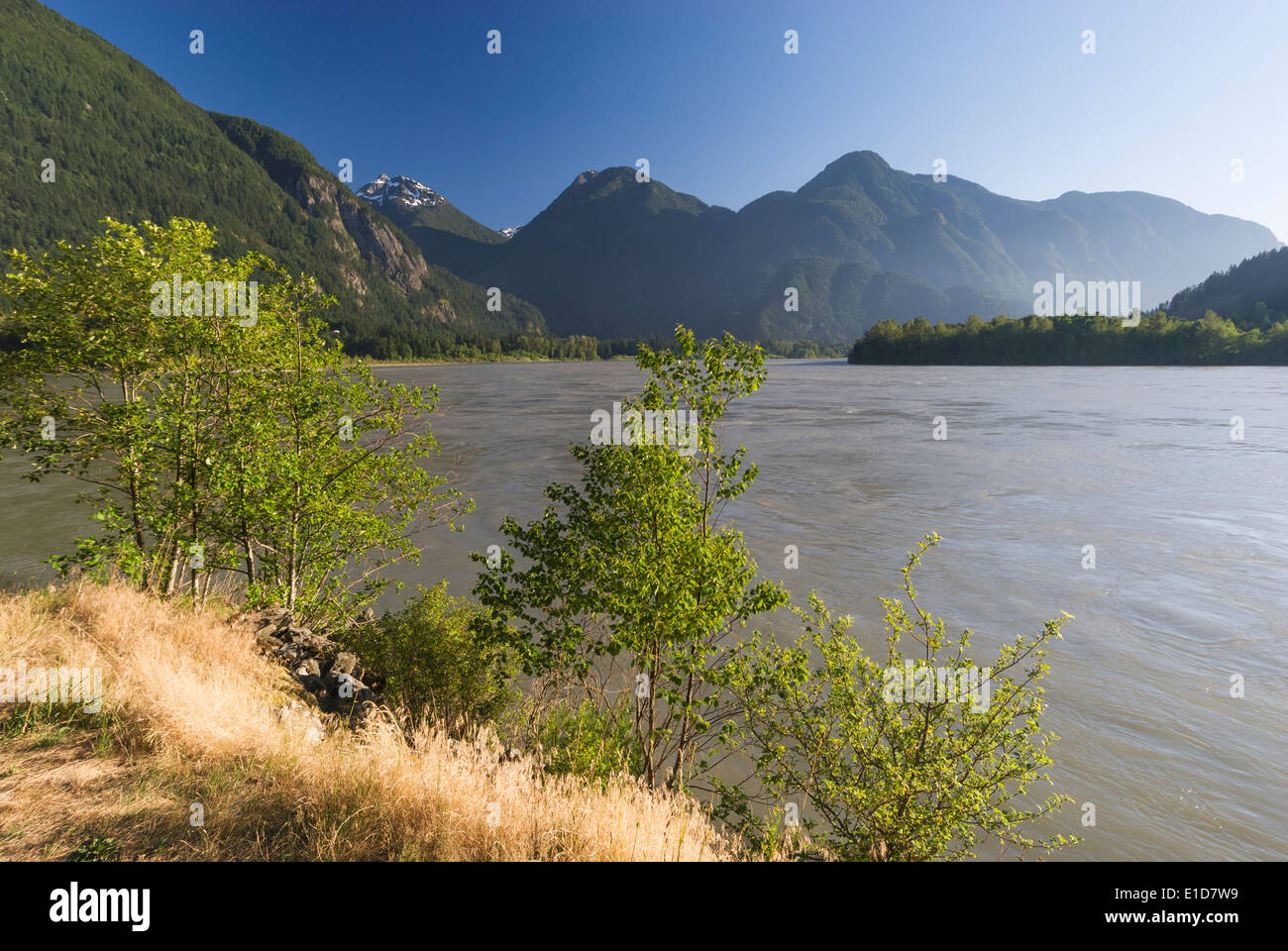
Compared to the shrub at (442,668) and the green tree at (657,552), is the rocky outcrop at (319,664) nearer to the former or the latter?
the shrub at (442,668)

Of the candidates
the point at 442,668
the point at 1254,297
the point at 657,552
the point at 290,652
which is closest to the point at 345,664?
the point at 290,652

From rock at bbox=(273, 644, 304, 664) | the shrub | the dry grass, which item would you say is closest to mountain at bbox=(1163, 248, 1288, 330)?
the shrub

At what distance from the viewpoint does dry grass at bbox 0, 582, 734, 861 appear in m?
4.95

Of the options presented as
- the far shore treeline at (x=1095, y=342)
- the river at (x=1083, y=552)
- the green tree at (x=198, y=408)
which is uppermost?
the far shore treeline at (x=1095, y=342)

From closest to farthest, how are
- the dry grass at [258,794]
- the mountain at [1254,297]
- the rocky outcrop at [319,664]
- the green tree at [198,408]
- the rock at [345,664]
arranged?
1. the dry grass at [258,794]
2. the green tree at [198,408]
3. the rocky outcrop at [319,664]
4. the rock at [345,664]
5. the mountain at [1254,297]

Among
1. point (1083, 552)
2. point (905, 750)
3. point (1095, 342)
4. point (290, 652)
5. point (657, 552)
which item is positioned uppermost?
point (1095, 342)

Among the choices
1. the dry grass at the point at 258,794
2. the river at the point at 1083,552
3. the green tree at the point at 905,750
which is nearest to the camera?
the dry grass at the point at 258,794

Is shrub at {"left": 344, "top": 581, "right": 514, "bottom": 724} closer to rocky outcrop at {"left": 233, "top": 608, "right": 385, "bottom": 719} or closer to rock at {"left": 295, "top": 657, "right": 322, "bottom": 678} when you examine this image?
rocky outcrop at {"left": 233, "top": 608, "right": 385, "bottom": 719}

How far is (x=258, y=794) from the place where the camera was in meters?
5.66

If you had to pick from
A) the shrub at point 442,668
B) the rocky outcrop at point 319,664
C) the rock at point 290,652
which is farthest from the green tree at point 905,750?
the rock at point 290,652

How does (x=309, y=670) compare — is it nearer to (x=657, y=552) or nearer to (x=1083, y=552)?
(x=657, y=552)

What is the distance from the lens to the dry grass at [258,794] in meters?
4.95

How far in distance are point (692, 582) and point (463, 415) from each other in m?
64.9

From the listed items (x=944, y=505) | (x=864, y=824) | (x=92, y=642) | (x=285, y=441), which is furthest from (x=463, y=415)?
(x=864, y=824)
